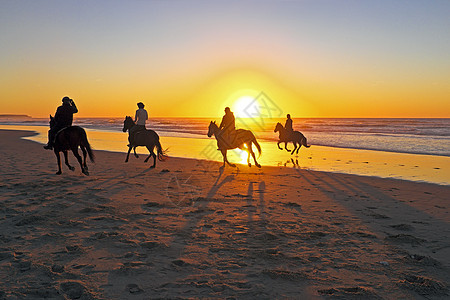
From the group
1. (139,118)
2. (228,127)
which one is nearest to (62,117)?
(139,118)

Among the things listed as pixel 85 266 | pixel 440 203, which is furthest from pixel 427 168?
pixel 85 266

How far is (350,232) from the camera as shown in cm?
511

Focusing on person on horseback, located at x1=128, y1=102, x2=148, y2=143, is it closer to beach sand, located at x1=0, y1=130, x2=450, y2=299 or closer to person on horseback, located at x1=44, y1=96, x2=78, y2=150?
person on horseback, located at x1=44, y1=96, x2=78, y2=150

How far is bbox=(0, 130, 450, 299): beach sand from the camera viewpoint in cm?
334

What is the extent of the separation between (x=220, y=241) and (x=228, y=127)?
809 centimetres

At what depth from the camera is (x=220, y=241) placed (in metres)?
4.64

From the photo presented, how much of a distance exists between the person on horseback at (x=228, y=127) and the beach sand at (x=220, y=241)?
4.04 meters

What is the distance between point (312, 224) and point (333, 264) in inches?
62.2

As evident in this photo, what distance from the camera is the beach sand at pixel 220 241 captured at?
10.9ft

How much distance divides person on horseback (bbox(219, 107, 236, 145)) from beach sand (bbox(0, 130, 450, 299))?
4.04 meters

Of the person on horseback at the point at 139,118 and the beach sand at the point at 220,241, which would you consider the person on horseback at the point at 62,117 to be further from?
the person on horseback at the point at 139,118

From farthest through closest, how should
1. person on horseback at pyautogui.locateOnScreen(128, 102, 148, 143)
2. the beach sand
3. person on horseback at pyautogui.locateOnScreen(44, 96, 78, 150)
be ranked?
person on horseback at pyautogui.locateOnScreen(128, 102, 148, 143) → person on horseback at pyautogui.locateOnScreen(44, 96, 78, 150) → the beach sand

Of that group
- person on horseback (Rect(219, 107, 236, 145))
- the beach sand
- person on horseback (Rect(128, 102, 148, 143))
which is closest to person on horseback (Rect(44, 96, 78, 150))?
the beach sand

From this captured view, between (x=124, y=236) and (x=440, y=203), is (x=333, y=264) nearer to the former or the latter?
(x=124, y=236)
